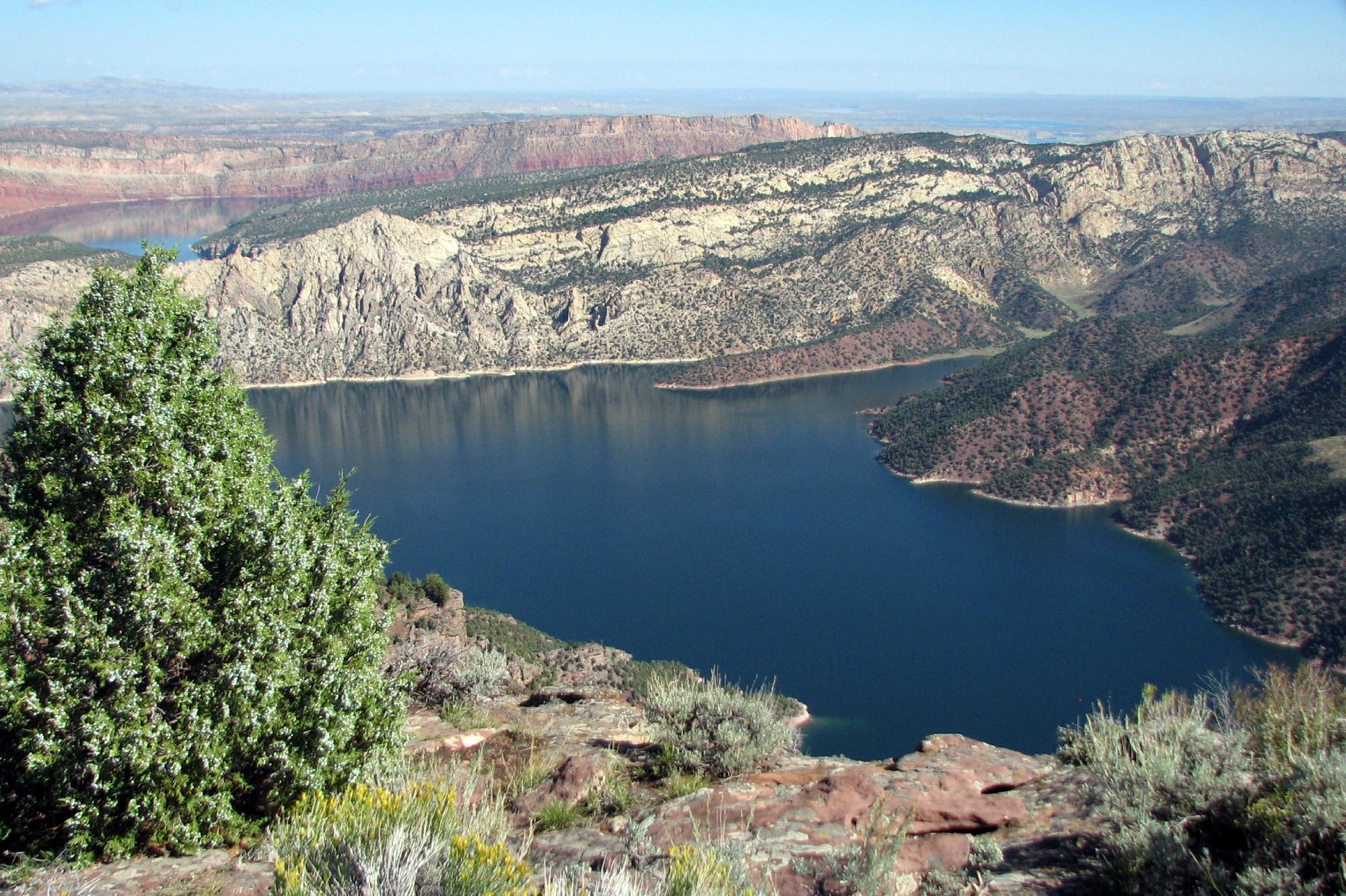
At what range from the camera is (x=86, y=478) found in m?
8.82

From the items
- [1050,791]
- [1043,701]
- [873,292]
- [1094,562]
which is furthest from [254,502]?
[873,292]

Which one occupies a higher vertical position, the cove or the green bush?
the green bush

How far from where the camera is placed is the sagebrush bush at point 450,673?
13562 mm

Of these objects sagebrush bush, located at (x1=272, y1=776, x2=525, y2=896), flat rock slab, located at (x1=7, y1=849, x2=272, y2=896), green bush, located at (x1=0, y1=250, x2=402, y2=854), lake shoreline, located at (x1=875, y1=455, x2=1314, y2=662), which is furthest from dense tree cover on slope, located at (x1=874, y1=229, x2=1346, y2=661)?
flat rock slab, located at (x1=7, y1=849, x2=272, y2=896)

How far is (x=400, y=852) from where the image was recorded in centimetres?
595

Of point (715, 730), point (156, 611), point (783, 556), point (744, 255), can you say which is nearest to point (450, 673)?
point (715, 730)

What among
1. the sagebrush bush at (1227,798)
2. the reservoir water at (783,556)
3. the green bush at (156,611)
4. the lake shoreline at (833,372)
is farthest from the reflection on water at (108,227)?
the sagebrush bush at (1227,798)

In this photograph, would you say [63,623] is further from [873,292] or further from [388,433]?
[873,292]

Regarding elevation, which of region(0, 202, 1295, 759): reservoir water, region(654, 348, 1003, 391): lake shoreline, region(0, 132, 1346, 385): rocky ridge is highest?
region(0, 132, 1346, 385): rocky ridge

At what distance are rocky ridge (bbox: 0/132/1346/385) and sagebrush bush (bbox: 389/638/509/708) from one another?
96.6 m

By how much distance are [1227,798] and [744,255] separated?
5263 inches

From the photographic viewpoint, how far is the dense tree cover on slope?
5438 centimetres

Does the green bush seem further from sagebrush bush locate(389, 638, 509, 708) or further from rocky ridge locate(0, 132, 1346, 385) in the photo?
rocky ridge locate(0, 132, 1346, 385)

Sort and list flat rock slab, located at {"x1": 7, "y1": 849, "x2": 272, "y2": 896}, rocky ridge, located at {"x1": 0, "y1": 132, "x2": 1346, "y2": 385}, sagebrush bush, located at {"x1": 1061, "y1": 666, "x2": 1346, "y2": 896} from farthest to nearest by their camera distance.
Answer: rocky ridge, located at {"x1": 0, "y1": 132, "x2": 1346, "y2": 385} < flat rock slab, located at {"x1": 7, "y1": 849, "x2": 272, "y2": 896} < sagebrush bush, located at {"x1": 1061, "y1": 666, "x2": 1346, "y2": 896}
